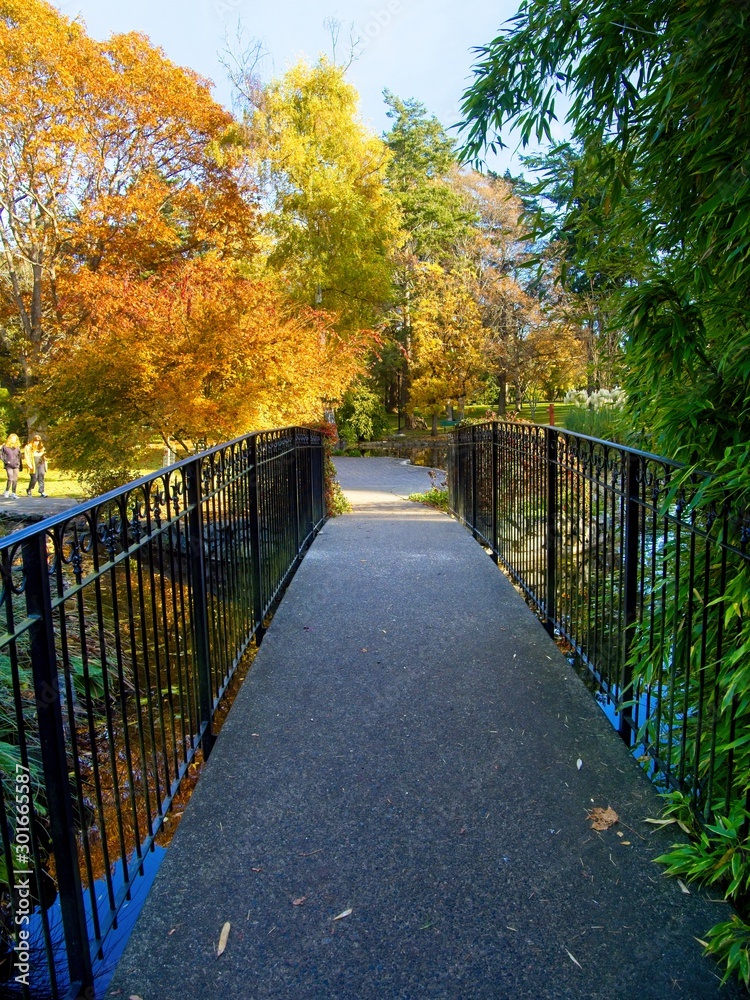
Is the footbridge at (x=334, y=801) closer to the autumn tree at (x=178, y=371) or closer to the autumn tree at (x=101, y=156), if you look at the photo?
the autumn tree at (x=178, y=371)

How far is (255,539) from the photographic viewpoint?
4.40 meters

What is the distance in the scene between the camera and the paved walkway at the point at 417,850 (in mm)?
1923

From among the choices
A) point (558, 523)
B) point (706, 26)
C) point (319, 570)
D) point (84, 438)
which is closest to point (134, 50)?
point (84, 438)

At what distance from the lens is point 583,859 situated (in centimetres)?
236

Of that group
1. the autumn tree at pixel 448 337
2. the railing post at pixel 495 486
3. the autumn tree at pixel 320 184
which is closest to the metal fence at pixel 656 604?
the railing post at pixel 495 486

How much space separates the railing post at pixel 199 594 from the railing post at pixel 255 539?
1199 millimetres

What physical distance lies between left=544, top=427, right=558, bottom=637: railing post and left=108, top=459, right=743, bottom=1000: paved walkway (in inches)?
14.0

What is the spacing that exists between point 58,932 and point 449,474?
9.57 m

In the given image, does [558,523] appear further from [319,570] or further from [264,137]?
[264,137]

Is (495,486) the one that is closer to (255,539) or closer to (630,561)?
(255,539)

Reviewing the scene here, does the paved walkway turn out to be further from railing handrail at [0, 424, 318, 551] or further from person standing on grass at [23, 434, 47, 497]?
person standing on grass at [23, 434, 47, 497]

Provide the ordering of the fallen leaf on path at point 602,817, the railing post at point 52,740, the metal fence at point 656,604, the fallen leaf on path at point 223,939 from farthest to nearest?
the fallen leaf on path at point 602,817
the metal fence at point 656,604
the fallen leaf on path at point 223,939
the railing post at point 52,740

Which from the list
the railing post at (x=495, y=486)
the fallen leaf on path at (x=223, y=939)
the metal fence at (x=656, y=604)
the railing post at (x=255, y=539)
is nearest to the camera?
the fallen leaf on path at (x=223, y=939)

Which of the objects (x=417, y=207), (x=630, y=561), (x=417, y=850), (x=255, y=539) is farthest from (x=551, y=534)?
(x=417, y=207)
